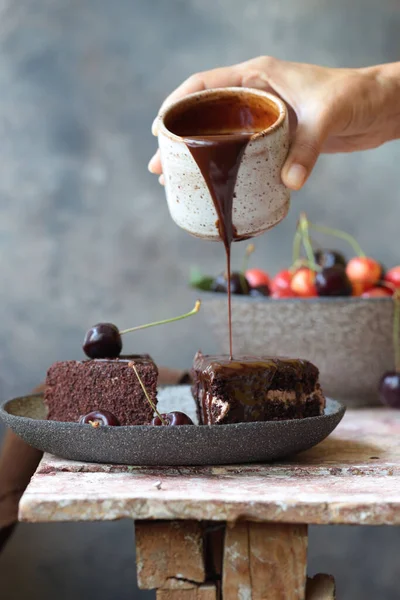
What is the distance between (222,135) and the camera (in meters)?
1.26

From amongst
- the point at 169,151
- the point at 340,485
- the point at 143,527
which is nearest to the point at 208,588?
the point at 143,527

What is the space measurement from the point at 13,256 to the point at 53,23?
0.76 meters

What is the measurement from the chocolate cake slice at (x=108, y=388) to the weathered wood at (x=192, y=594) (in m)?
0.33

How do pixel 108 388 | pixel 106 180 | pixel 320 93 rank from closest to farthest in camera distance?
pixel 108 388, pixel 320 93, pixel 106 180

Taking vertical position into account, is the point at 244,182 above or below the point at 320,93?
below

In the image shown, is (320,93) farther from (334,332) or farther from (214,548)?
(214,548)

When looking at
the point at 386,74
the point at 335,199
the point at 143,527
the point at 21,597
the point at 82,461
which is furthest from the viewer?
the point at 335,199

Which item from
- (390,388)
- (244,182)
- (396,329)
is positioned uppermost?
(244,182)

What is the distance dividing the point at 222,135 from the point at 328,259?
2.34ft

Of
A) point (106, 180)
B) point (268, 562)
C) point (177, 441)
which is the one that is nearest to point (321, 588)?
point (268, 562)

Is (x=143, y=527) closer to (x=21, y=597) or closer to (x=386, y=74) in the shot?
(x=386, y=74)

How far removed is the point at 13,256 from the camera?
2.71 meters

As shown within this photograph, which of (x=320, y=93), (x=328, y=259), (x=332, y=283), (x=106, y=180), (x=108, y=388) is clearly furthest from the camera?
(x=106, y=180)

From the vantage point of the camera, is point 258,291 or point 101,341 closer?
point 101,341
